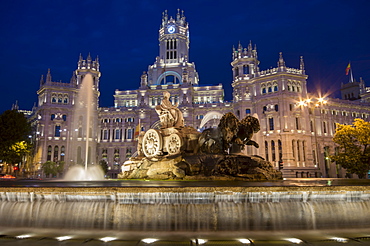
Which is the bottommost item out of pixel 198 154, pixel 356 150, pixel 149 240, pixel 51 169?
pixel 149 240

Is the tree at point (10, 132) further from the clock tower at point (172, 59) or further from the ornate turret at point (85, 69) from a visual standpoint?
the clock tower at point (172, 59)

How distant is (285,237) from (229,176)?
824 cm

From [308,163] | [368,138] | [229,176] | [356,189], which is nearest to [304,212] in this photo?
[356,189]

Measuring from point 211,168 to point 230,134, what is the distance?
8.66 feet

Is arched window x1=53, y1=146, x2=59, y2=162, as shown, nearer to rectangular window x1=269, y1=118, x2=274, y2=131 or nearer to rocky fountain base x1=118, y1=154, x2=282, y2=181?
rectangular window x1=269, y1=118, x2=274, y2=131

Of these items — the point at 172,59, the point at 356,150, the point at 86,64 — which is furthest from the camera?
the point at 172,59

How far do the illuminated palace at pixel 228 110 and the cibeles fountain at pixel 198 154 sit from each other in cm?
4294

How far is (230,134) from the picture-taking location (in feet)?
60.9

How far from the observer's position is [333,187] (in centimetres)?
1023

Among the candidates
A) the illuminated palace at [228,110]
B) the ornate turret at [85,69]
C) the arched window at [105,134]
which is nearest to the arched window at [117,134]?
the illuminated palace at [228,110]

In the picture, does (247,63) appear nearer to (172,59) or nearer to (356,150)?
(172,59)

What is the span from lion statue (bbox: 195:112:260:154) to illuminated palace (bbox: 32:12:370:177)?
146 ft

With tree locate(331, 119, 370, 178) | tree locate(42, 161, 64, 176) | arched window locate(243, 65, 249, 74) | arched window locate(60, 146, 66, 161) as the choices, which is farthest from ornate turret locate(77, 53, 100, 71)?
tree locate(331, 119, 370, 178)

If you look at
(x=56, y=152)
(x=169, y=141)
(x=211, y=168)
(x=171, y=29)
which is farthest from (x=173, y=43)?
(x=211, y=168)
